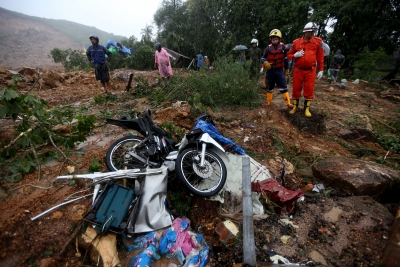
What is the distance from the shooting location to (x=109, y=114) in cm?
462

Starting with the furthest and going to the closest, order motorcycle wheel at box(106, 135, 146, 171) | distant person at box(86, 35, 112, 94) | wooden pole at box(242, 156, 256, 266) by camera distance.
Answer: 1. distant person at box(86, 35, 112, 94)
2. motorcycle wheel at box(106, 135, 146, 171)
3. wooden pole at box(242, 156, 256, 266)

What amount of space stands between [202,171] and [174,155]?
415mm

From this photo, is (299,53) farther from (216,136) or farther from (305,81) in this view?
(216,136)

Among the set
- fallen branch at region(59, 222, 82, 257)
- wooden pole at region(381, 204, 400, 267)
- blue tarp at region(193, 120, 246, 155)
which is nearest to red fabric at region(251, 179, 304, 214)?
blue tarp at region(193, 120, 246, 155)

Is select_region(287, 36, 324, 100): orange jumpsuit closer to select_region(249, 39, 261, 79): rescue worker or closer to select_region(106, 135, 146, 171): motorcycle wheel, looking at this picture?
select_region(249, 39, 261, 79): rescue worker

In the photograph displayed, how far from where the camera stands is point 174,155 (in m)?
2.63

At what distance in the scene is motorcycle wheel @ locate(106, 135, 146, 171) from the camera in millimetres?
2620

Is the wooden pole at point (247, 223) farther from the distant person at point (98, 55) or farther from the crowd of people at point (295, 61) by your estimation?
the distant person at point (98, 55)

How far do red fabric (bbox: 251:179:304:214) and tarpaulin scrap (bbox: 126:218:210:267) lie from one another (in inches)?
34.1

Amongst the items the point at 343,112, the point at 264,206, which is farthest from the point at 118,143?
the point at 343,112

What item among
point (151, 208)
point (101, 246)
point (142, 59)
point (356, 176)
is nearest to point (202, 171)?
point (151, 208)

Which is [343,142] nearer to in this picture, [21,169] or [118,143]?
[118,143]

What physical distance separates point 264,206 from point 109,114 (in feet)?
12.3

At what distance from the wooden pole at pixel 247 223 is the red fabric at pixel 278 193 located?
147mm
